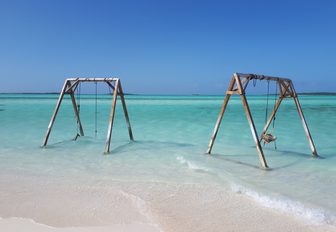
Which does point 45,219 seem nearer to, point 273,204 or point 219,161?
point 273,204

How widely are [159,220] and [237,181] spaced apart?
2554 mm

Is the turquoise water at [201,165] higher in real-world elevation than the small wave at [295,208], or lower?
lower

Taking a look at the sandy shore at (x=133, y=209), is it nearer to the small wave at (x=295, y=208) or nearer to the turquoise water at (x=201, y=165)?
the small wave at (x=295, y=208)

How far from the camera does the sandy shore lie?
3789mm

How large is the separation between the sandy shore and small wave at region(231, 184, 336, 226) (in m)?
0.14

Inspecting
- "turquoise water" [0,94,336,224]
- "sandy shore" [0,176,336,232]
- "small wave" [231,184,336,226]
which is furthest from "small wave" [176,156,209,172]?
"small wave" [231,184,336,226]

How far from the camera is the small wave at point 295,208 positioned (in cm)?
416

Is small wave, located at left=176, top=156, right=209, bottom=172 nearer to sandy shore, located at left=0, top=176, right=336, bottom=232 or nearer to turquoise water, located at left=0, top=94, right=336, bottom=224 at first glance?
turquoise water, located at left=0, top=94, right=336, bottom=224

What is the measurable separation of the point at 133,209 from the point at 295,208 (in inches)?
105

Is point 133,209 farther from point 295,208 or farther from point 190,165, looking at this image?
point 190,165

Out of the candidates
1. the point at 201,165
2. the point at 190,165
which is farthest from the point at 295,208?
the point at 190,165

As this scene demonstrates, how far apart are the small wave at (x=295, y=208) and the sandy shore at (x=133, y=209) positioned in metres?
0.14

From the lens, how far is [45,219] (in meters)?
3.92

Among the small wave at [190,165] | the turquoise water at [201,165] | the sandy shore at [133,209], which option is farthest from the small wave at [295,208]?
the small wave at [190,165]
